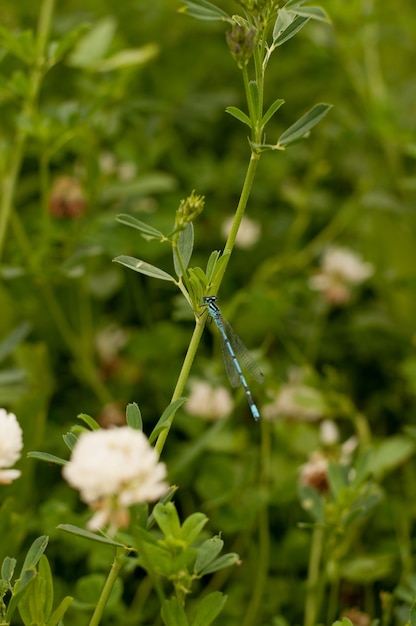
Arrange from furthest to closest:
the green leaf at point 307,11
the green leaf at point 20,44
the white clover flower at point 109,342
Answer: the white clover flower at point 109,342 → the green leaf at point 20,44 → the green leaf at point 307,11

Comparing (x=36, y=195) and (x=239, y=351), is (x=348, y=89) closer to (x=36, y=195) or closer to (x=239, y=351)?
(x=36, y=195)

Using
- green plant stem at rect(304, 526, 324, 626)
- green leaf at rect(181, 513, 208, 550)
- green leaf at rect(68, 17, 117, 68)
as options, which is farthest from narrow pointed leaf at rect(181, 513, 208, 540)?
green leaf at rect(68, 17, 117, 68)

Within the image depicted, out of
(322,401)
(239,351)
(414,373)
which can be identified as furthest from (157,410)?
(239,351)

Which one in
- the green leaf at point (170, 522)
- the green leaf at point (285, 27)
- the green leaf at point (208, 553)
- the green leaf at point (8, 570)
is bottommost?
the green leaf at point (8, 570)

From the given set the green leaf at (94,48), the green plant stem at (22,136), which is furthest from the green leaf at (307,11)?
the green leaf at (94,48)

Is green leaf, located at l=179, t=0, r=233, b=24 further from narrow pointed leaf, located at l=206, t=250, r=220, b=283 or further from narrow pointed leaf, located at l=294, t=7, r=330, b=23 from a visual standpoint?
narrow pointed leaf, located at l=206, t=250, r=220, b=283

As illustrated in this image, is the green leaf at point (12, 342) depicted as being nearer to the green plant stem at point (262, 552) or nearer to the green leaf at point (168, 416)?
the green plant stem at point (262, 552)
